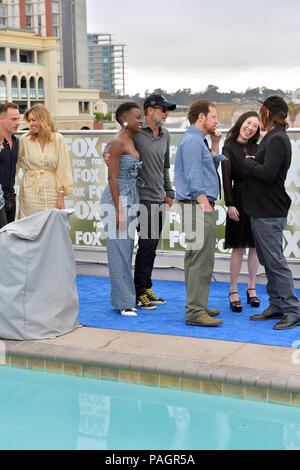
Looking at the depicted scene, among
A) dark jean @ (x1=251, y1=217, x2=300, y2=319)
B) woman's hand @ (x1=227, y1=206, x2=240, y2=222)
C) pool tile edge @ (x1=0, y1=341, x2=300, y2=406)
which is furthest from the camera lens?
woman's hand @ (x1=227, y1=206, x2=240, y2=222)

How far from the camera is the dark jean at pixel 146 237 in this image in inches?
245

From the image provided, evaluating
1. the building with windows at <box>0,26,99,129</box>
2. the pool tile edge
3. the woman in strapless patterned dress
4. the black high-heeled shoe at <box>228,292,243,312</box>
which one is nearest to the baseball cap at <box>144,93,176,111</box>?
the woman in strapless patterned dress

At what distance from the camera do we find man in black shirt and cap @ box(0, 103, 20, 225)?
6.30 m

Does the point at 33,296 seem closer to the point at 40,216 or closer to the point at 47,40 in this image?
the point at 40,216

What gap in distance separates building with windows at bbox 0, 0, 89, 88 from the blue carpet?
148 meters

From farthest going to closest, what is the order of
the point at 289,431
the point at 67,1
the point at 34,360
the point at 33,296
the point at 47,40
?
the point at 67,1 → the point at 47,40 → the point at 33,296 → the point at 34,360 → the point at 289,431

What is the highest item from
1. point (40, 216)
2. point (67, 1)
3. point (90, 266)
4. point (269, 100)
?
point (67, 1)

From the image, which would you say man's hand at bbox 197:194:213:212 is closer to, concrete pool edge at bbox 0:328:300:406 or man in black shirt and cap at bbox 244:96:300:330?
man in black shirt and cap at bbox 244:96:300:330

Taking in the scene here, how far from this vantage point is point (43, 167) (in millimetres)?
6473

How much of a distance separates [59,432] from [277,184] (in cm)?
255

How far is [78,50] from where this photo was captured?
172 meters

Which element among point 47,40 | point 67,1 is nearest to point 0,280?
point 47,40

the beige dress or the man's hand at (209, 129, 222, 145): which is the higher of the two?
the man's hand at (209, 129, 222, 145)

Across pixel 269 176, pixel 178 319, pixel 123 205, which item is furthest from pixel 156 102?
pixel 178 319
